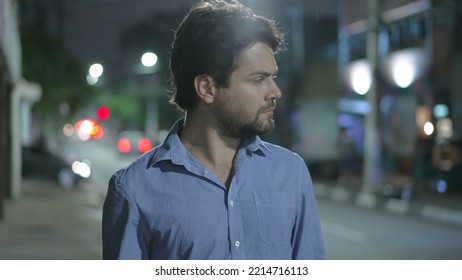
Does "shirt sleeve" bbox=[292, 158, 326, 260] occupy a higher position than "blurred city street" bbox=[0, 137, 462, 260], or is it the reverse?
"shirt sleeve" bbox=[292, 158, 326, 260]

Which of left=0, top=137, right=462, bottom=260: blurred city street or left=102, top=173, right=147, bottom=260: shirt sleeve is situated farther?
left=0, top=137, right=462, bottom=260: blurred city street

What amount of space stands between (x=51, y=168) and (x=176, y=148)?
17523mm

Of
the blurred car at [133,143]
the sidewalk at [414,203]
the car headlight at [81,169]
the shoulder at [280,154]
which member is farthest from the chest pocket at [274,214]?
the blurred car at [133,143]

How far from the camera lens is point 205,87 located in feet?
7.55

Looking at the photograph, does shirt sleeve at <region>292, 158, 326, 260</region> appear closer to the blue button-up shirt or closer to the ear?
the blue button-up shirt

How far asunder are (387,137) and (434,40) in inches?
115

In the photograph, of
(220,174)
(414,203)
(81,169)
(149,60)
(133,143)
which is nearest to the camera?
(220,174)

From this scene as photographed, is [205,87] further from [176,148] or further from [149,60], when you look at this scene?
[149,60]

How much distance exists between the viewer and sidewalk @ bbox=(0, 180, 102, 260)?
27.5ft

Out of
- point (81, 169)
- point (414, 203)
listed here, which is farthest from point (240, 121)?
point (81, 169)

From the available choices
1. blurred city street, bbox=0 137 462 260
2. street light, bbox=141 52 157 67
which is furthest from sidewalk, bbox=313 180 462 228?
street light, bbox=141 52 157 67

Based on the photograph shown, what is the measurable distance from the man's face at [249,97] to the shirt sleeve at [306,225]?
0.19 metres

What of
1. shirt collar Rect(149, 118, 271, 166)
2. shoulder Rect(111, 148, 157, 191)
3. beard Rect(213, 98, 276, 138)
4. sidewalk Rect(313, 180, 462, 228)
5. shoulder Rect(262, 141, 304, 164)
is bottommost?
sidewalk Rect(313, 180, 462, 228)
